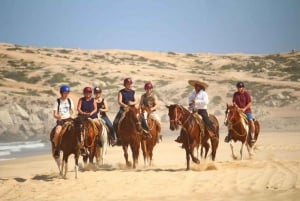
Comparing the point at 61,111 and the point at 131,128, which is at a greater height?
the point at 61,111

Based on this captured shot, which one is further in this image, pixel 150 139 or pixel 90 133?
pixel 150 139

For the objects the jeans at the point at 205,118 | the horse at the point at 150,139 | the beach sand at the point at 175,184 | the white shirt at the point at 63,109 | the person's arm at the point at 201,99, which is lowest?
the beach sand at the point at 175,184

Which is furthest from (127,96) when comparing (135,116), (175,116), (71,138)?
(71,138)

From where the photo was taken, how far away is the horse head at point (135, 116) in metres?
15.0

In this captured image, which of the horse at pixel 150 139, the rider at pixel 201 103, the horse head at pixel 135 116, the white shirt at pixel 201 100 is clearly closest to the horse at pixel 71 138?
the horse head at pixel 135 116

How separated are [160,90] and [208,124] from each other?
131 ft

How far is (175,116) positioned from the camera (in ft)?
45.3

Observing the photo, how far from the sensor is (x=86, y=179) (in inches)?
518

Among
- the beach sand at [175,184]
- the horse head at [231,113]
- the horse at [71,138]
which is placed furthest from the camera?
the horse head at [231,113]

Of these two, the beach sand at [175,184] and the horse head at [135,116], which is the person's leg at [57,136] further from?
the horse head at [135,116]

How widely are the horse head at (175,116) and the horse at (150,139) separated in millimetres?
2034

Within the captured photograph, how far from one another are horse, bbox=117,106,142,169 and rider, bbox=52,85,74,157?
198 cm

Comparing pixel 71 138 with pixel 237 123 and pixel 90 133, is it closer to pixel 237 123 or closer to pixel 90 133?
pixel 90 133

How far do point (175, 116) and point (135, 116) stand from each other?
170 cm
